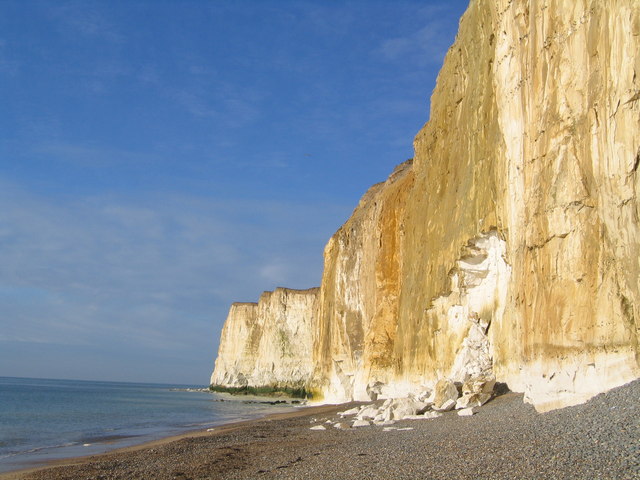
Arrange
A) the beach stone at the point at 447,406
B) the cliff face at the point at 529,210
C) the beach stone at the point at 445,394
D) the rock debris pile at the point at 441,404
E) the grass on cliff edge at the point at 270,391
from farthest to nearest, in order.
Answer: the grass on cliff edge at the point at 270,391, the beach stone at the point at 445,394, the beach stone at the point at 447,406, the rock debris pile at the point at 441,404, the cliff face at the point at 529,210

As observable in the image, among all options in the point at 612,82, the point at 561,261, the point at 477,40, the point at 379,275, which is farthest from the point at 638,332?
the point at 379,275

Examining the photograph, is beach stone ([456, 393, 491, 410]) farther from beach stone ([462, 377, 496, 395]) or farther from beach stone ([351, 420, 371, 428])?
beach stone ([351, 420, 371, 428])

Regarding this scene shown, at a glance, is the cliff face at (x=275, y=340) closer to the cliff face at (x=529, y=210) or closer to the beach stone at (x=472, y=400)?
the cliff face at (x=529, y=210)

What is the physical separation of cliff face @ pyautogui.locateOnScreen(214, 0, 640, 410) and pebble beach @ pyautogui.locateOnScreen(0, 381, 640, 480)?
126 centimetres

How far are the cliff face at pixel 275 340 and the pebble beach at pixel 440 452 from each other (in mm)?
49766

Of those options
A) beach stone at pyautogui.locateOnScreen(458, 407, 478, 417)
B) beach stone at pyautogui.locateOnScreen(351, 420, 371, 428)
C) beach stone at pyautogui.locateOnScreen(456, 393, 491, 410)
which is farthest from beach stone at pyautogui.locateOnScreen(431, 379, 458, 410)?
beach stone at pyautogui.locateOnScreen(351, 420, 371, 428)

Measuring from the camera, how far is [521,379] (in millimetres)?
13883

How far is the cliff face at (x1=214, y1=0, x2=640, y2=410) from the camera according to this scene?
33.7 ft

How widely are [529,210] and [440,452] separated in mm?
6501

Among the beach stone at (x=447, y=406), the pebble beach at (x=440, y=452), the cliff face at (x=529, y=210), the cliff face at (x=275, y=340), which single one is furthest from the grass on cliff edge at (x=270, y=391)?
the pebble beach at (x=440, y=452)

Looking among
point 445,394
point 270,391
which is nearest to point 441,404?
point 445,394

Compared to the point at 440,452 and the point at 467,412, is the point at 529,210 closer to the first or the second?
the point at 467,412

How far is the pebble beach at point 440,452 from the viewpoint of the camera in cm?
713

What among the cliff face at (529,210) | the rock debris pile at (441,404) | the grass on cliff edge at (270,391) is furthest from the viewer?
the grass on cliff edge at (270,391)
